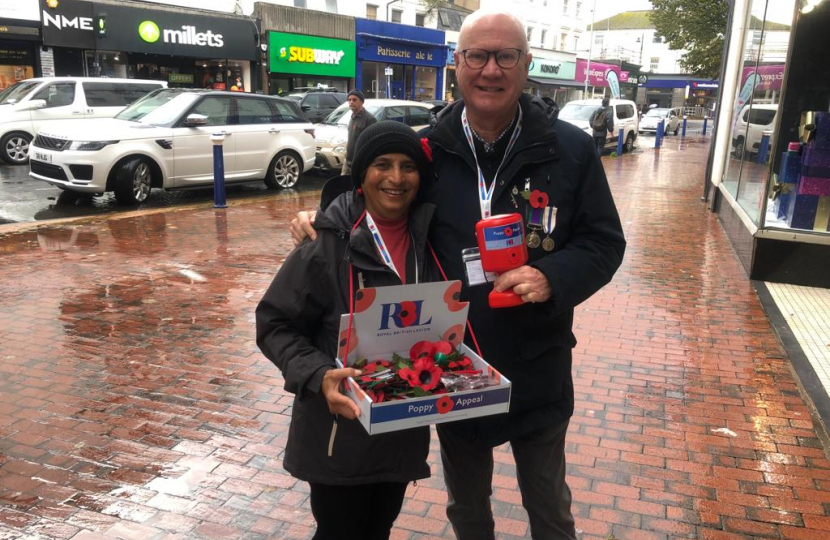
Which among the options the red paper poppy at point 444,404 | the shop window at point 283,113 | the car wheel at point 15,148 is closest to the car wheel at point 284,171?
the shop window at point 283,113

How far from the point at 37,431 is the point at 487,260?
3.08m

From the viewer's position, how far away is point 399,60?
35.3m

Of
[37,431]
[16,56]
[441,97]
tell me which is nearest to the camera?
[37,431]

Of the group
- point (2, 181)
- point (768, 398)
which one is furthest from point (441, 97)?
point (768, 398)

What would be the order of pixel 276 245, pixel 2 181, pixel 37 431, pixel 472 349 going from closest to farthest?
pixel 472 349 → pixel 37 431 → pixel 276 245 → pixel 2 181

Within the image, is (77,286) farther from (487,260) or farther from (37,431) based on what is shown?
(487,260)

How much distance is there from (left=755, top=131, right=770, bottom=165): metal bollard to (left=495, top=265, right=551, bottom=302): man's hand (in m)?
6.84

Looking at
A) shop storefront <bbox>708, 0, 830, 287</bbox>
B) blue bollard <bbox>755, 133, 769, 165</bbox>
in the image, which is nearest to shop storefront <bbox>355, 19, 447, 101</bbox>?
shop storefront <bbox>708, 0, 830, 287</bbox>

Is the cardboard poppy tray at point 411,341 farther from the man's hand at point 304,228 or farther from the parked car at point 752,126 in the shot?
the parked car at point 752,126

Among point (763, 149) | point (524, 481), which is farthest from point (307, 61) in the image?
point (524, 481)

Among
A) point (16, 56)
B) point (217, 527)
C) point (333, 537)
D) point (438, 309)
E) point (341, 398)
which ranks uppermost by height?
point (16, 56)

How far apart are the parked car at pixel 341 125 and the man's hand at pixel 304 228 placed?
11816 millimetres

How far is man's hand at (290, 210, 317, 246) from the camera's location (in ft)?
6.88

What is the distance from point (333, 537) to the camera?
2156mm
